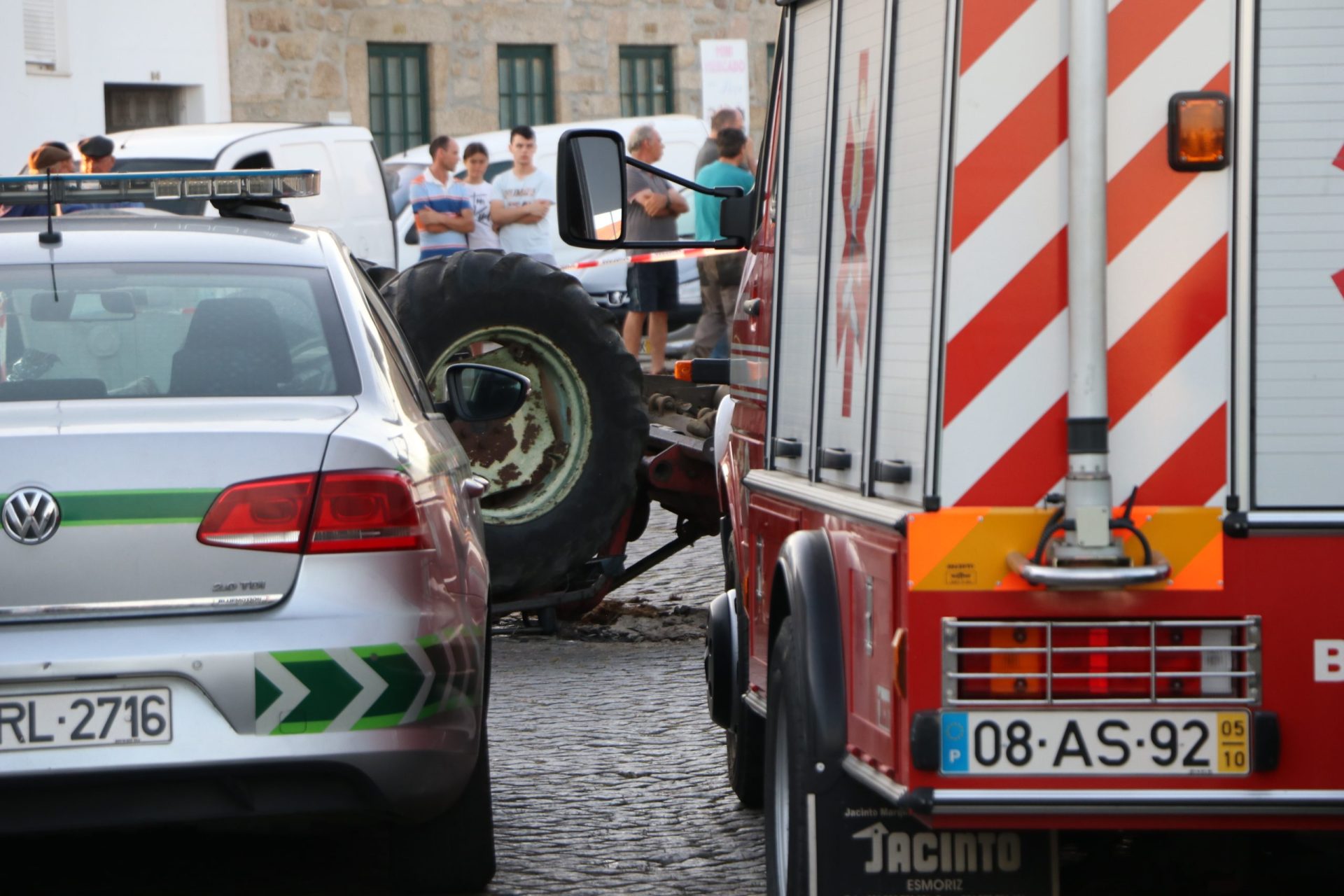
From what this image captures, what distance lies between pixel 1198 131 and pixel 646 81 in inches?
1123

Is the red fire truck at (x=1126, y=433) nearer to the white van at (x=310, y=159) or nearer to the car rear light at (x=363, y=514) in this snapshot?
the car rear light at (x=363, y=514)

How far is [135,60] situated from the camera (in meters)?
25.5

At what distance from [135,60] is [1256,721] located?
23196 mm

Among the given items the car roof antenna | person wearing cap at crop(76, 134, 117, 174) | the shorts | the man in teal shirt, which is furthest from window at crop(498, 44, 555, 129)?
the car roof antenna

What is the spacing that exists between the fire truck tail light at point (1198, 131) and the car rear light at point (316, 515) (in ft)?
5.74

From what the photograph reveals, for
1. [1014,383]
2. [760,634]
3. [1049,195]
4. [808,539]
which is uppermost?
[1049,195]

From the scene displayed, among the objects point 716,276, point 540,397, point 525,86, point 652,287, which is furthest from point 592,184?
point 525,86

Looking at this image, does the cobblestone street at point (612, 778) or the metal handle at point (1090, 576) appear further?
the cobblestone street at point (612, 778)

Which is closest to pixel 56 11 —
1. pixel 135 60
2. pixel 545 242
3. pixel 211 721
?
pixel 135 60

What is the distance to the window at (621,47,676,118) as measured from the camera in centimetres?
3194

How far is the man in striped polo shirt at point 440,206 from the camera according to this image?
727 inches

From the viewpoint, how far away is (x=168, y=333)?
5.19 m

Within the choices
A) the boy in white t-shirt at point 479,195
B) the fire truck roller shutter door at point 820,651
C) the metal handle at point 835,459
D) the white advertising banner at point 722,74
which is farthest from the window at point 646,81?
the fire truck roller shutter door at point 820,651

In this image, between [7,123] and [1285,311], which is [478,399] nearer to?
[1285,311]
